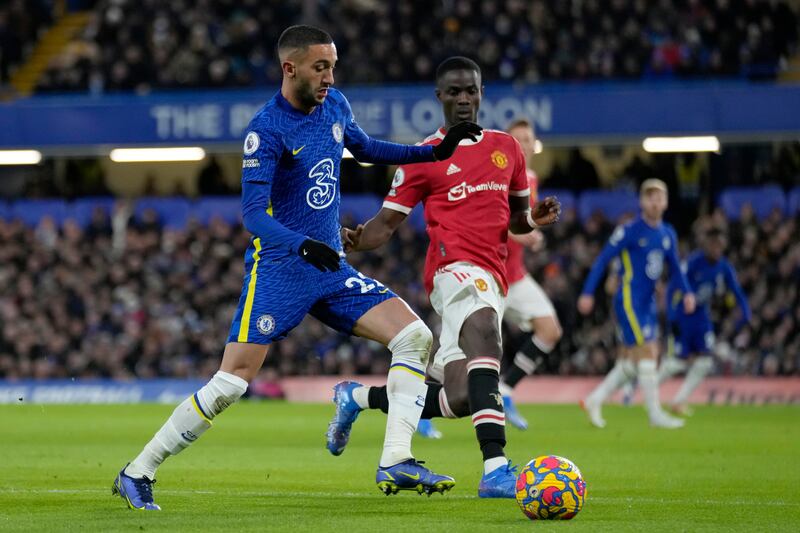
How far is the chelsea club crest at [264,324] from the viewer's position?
23.1ft

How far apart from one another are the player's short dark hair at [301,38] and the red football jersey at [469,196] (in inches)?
51.1

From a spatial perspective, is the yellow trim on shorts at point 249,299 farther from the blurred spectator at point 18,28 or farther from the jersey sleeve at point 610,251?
the blurred spectator at point 18,28

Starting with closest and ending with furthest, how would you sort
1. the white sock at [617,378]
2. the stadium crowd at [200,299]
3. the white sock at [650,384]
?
the white sock at [650,384], the white sock at [617,378], the stadium crowd at [200,299]

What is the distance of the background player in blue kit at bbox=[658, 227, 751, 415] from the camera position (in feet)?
57.1

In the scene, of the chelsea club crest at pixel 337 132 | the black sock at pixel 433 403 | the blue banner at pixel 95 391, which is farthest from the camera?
the blue banner at pixel 95 391

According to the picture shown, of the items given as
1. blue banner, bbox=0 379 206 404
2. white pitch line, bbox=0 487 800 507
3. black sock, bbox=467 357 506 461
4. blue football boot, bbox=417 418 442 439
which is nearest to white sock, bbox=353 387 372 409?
white pitch line, bbox=0 487 800 507

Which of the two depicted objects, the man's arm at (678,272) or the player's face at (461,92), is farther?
the man's arm at (678,272)

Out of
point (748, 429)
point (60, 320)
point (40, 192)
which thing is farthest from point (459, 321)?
point (40, 192)

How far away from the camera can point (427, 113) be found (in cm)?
2300

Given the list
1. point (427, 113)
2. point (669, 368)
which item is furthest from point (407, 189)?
point (427, 113)

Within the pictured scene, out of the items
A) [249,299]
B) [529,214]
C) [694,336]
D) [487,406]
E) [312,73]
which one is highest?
[312,73]

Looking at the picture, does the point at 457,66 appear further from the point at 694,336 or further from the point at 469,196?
the point at 694,336

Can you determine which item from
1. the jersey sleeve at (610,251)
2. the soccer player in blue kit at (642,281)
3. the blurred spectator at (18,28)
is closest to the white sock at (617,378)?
the soccer player in blue kit at (642,281)

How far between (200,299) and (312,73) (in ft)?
56.4
